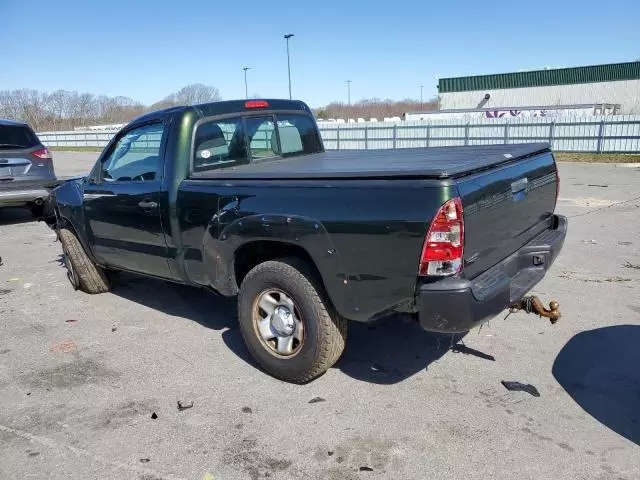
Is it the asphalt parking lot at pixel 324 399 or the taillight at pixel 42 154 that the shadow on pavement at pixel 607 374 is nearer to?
the asphalt parking lot at pixel 324 399

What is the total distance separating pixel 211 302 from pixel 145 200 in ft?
5.03

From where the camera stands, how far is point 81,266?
19.1ft

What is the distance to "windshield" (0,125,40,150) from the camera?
9.65 metres

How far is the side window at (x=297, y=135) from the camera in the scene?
17.1ft

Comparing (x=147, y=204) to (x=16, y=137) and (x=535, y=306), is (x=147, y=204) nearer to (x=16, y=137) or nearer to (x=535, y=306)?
(x=535, y=306)

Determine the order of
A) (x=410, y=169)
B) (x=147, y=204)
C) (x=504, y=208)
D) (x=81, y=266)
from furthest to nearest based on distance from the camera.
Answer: (x=81, y=266) < (x=147, y=204) < (x=504, y=208) < (x=410, y=169)

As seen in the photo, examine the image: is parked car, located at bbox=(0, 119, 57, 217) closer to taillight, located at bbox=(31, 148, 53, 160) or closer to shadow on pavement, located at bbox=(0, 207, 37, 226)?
taillight, located at bbox=(31, 148, 53, 160)

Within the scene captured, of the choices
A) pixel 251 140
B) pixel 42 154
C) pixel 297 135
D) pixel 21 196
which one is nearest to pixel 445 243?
pixel 251 140

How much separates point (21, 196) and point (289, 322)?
7993 mm

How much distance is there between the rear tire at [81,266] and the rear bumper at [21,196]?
4.45m

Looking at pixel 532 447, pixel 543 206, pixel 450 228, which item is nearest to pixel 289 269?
pixel 450 228

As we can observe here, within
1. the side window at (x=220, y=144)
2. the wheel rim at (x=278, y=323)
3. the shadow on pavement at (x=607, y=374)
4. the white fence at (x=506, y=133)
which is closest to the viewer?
the shadow on pavement at (x=607, y=374)

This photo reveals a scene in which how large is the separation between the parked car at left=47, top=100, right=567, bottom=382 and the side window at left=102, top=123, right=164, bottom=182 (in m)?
0.02

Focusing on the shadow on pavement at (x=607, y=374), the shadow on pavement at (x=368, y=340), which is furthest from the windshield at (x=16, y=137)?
the shadow on pavement at (x=607, y=374)
